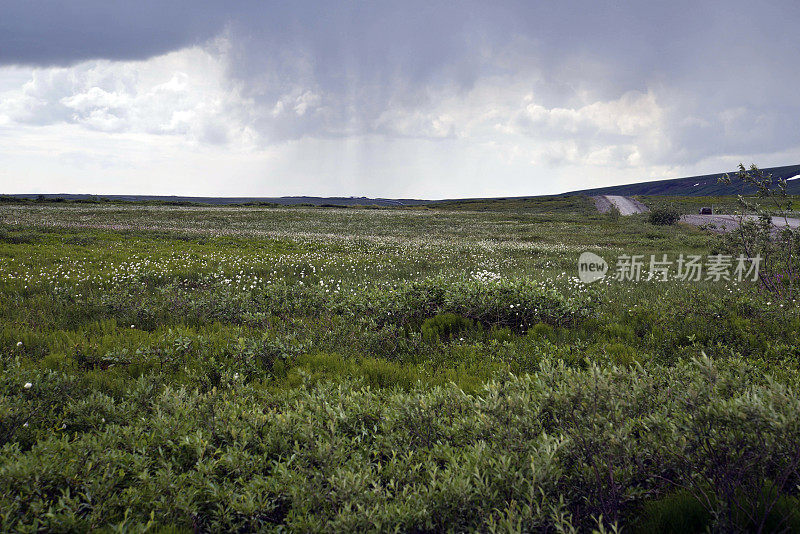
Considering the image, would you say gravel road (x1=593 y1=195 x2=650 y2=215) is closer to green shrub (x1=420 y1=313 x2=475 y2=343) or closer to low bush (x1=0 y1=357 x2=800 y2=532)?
green shrub (x1=420 y1=313 x2=475 y2=343)

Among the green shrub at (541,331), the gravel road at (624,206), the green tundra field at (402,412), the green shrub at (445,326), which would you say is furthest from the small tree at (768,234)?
the gravel road at (624,206)

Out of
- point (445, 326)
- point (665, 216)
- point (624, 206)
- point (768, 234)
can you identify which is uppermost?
point (624, 206)

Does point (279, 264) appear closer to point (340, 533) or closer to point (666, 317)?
point (666, 317)

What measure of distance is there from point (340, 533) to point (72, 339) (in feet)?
22.8

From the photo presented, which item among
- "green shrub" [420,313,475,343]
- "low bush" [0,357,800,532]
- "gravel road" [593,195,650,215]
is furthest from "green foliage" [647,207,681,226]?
"low bush" [0,357,800,532]

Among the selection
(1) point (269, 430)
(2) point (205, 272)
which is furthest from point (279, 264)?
(1) point (269, 430)

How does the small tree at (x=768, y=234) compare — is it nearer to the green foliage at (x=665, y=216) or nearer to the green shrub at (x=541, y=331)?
the green shrub at (x=541, y=331)

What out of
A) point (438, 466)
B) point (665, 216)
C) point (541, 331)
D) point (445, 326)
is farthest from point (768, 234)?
point (665, 216)

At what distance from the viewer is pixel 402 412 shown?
3.94 m

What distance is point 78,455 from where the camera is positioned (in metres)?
3.34

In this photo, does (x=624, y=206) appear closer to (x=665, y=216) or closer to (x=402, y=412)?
(x=665, y=216)

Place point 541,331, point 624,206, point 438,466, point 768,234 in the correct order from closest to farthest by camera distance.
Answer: point 438,466, point 541,331, point 768,234, point 624,206

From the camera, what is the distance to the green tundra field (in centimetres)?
273

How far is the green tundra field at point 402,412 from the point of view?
273 cm
